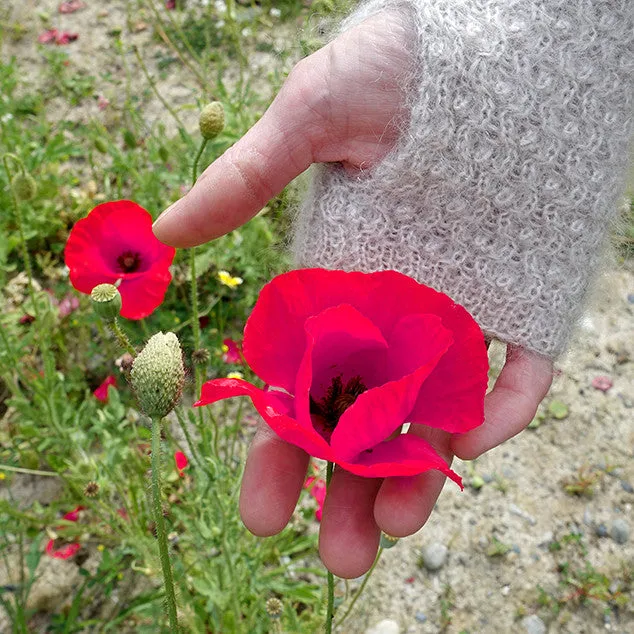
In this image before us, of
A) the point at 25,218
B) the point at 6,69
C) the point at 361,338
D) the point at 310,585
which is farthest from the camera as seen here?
the point at 6,69

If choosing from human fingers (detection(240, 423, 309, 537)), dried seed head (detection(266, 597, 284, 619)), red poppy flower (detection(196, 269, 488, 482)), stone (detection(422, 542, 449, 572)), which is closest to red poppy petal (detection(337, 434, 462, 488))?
red poppy flower (detection(196, 269, 488, 482))

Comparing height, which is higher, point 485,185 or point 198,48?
point 485,185

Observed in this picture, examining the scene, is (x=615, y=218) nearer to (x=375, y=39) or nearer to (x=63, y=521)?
(x=375, y=39)


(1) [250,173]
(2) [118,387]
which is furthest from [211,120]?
(2) [118,387]

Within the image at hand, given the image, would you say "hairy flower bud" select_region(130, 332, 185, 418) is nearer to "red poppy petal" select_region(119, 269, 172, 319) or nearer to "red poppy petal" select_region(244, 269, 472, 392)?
"red poppy petal" select_region(244, 269, 472, 392)

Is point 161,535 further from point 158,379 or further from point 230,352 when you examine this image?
point 230,352

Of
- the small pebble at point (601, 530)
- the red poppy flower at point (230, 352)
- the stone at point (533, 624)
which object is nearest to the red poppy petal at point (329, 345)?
the red poppy flower at point (230, 352)

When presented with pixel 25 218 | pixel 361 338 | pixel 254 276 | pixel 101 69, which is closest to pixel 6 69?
pixel 101 69
